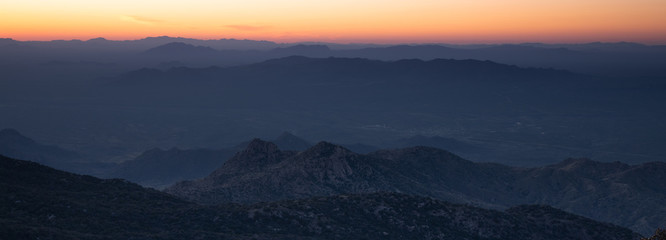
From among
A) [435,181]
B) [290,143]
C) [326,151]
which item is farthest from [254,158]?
[290,143]

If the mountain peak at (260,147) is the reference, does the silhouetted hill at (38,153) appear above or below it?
below

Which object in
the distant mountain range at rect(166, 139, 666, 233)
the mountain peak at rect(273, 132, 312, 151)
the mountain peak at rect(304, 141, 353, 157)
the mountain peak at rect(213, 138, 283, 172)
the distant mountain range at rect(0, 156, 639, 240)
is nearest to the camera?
the distant mountain range at rect(0, 156, 639, 240)

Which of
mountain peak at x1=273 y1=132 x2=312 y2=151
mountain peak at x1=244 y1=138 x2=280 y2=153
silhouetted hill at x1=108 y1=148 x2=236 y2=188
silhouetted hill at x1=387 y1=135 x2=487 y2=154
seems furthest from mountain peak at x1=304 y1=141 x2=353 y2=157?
silhouetted hill at x1=387 y1=135 x2=487 y2=154

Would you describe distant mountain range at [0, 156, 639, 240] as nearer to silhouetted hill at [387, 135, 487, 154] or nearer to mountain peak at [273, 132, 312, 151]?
mountain peak at [273, 132, 312, 151]

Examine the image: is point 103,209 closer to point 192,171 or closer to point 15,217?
point 15,217

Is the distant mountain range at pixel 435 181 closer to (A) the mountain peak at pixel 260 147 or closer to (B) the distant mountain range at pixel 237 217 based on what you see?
(A) the mountain peak at pixel 260 147

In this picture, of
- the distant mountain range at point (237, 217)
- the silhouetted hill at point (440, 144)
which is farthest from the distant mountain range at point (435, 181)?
the silhouetted hill at point (440, 144)
